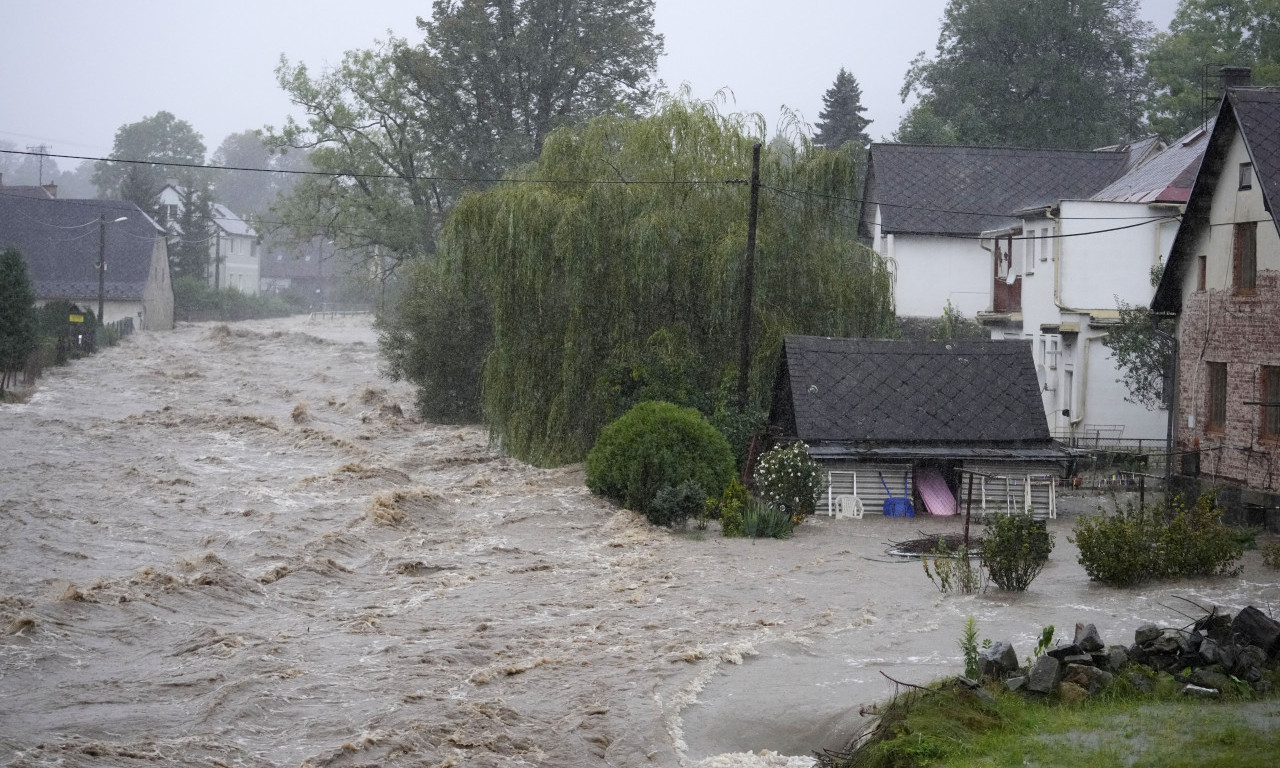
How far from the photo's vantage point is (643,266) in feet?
94.6

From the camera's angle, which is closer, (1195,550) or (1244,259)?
(1195,550)

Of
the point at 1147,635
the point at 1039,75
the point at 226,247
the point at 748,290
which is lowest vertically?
the point at 1147,635

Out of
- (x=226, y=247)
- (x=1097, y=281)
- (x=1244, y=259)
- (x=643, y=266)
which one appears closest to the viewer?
(x=1244, y=259)

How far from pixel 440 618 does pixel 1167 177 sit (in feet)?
82.3

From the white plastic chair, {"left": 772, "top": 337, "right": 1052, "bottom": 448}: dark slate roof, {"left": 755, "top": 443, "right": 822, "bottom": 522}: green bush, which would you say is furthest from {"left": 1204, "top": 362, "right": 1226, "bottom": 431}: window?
{"left": 755, "top": 443, "right": 822, "bottom": 522}: green bush

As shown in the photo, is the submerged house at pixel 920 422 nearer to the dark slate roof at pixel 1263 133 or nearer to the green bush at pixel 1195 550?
the dark slate roof at pixel 1263 133

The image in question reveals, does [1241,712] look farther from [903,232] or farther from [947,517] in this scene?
[903,232]

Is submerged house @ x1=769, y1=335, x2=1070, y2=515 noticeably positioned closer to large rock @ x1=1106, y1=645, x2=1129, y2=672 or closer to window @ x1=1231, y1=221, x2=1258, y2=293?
window @ x1=1231, y1=221, x2=1258, y2=293

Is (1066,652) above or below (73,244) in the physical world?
below

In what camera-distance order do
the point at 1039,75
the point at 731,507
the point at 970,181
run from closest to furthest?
1. the point at 731,507
2. the point at 970,181
3. the point at 1039,75

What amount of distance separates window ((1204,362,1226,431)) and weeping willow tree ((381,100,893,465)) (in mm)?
7929

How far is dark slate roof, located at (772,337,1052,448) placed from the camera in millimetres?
25797

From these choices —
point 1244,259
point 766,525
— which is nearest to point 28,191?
point 766,525

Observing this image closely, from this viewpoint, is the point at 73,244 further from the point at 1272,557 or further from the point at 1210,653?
the point at 1210,653
